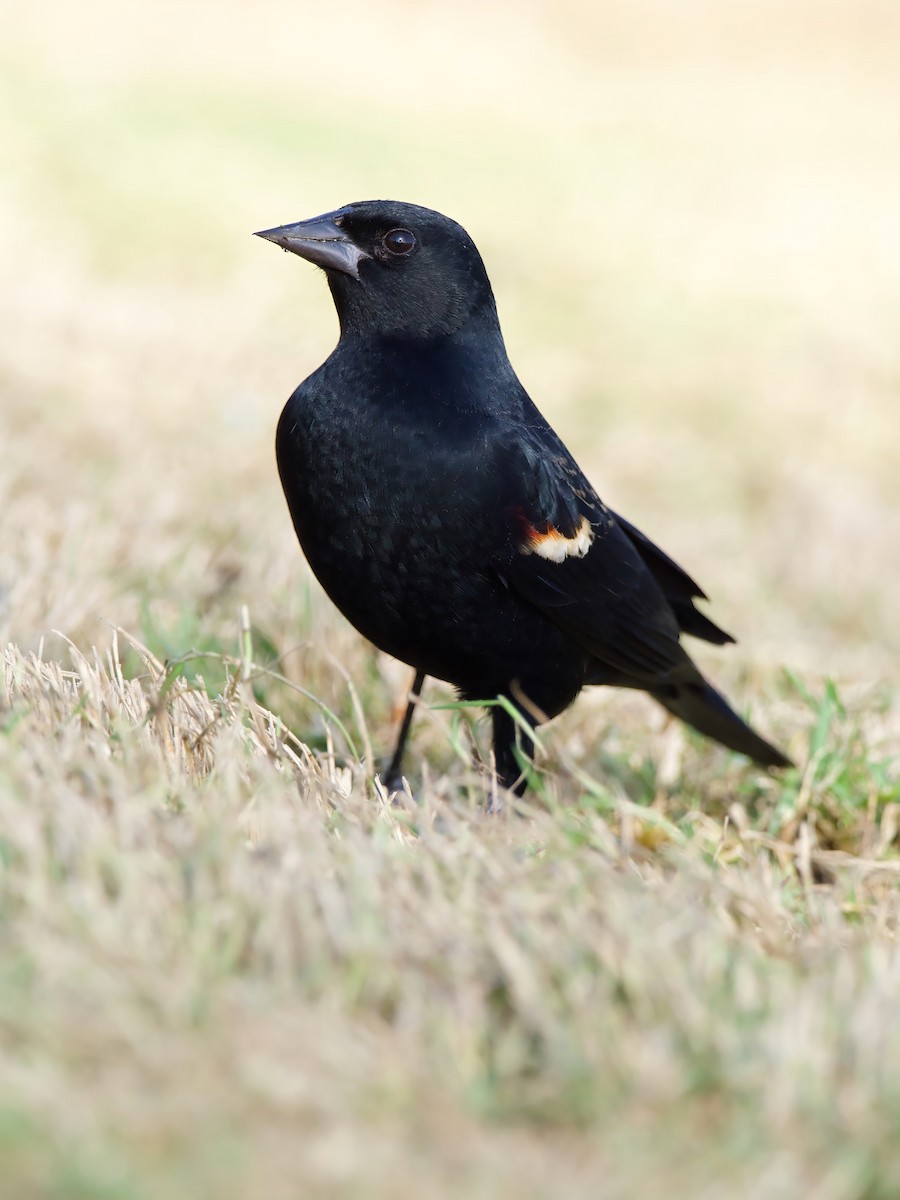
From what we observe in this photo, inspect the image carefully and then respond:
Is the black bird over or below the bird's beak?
below

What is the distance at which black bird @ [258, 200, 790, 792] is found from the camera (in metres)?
2.74

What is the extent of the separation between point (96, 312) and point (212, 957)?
5.48m

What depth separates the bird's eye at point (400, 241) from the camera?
298 cm

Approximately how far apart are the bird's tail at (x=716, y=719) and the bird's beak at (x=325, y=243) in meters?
1.32

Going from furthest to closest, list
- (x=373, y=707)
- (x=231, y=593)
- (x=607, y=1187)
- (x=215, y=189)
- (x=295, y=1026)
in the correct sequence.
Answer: (x=215, y=189) → (x=231, y=593) → (x=373, y=707) → (x=295, y=1026) → (x=607, y=1187)

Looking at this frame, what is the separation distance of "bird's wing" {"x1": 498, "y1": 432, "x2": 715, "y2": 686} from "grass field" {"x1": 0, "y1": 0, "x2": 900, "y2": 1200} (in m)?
0.38

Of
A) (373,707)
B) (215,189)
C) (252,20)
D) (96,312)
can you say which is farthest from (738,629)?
(252,20)

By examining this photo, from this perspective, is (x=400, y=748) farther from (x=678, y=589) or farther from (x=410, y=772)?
(x=678, y=589)

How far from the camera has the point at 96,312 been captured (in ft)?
21.9

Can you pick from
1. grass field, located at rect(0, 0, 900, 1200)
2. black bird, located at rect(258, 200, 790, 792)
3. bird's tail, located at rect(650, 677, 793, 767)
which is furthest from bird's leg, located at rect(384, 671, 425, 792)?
bird's tail, located at rect(650, 677, 793, 767)

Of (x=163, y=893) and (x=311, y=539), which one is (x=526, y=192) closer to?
(x=311, y=539)

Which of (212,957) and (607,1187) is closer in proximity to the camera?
(607,1187)

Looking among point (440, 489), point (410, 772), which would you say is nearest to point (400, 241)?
point (440, 489)

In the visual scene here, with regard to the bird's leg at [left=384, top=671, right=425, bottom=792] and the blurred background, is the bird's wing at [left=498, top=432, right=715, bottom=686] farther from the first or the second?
the blurred background
